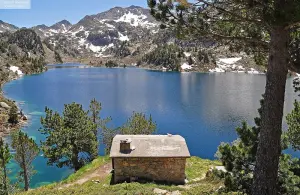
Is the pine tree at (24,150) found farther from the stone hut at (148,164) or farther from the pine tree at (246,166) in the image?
the pine tree at (246,166)

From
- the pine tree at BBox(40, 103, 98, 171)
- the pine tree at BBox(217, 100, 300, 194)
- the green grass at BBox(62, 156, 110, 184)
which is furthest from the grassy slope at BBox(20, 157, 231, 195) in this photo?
the pine tree at BBox(217, 100, 300, 194)

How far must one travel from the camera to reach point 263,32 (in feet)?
43.5

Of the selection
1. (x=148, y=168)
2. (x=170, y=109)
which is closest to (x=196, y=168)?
(x=148, y=168)

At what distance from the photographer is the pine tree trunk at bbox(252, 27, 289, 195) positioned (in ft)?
33.9

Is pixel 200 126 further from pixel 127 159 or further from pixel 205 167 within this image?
pixel 127 159

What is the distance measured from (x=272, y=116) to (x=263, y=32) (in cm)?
469

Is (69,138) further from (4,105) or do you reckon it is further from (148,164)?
(4,105)

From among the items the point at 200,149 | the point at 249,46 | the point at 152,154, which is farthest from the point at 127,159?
the point at 200,149

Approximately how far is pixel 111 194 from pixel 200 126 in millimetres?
51114

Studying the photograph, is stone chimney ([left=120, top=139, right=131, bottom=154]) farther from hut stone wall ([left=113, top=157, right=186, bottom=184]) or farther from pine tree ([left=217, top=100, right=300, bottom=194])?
pine tree ([left=217, top=100, right=300, bottom=194])

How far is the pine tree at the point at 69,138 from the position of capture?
39.5 meters

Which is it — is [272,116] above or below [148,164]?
above

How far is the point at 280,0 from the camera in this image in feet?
29.9

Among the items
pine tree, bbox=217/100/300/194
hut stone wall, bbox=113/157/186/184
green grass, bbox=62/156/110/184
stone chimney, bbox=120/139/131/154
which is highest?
pine tree, bbox=217/100/300/194
